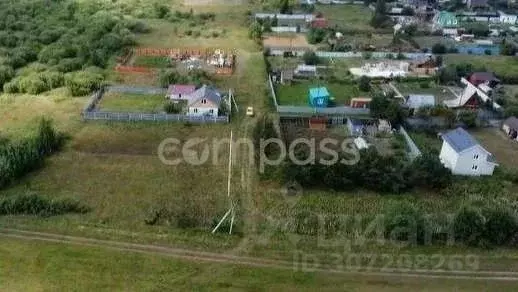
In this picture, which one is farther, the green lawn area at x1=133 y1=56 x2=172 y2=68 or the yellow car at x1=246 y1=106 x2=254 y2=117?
the green lawn area at x1=133 y1=56 x2=172 y2=68

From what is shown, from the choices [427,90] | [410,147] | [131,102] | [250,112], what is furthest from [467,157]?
[131,102]

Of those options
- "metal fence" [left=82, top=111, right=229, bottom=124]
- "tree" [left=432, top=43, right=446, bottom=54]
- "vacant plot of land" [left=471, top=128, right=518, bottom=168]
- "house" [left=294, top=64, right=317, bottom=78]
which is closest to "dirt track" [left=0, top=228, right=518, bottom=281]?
"vacant plot of land" [left=471, top=128, right=518, bottom=168]

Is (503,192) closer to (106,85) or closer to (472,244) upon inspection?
(472,244)

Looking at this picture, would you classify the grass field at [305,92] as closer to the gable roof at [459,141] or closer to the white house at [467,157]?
the gable roof at [459,141]

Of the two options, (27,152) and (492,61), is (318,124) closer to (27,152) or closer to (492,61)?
(27,152)

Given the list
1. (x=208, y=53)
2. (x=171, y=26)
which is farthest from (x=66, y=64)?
(x=171, y=26)

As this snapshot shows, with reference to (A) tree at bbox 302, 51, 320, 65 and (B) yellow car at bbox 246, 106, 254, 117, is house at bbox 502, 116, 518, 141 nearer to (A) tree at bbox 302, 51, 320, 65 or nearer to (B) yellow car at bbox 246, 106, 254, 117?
(B) yellow car at bbox 246, 106, 254, 117

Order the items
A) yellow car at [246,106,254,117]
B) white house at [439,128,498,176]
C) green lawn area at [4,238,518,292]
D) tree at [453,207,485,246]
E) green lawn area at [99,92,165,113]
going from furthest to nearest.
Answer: green lawn area at [99,92,165,113]
yellow car at [246,106,254,117]
white house at [439,128,498,176]
tree at [453,207,485,246]
green lawn area at [4,238,518,292]
